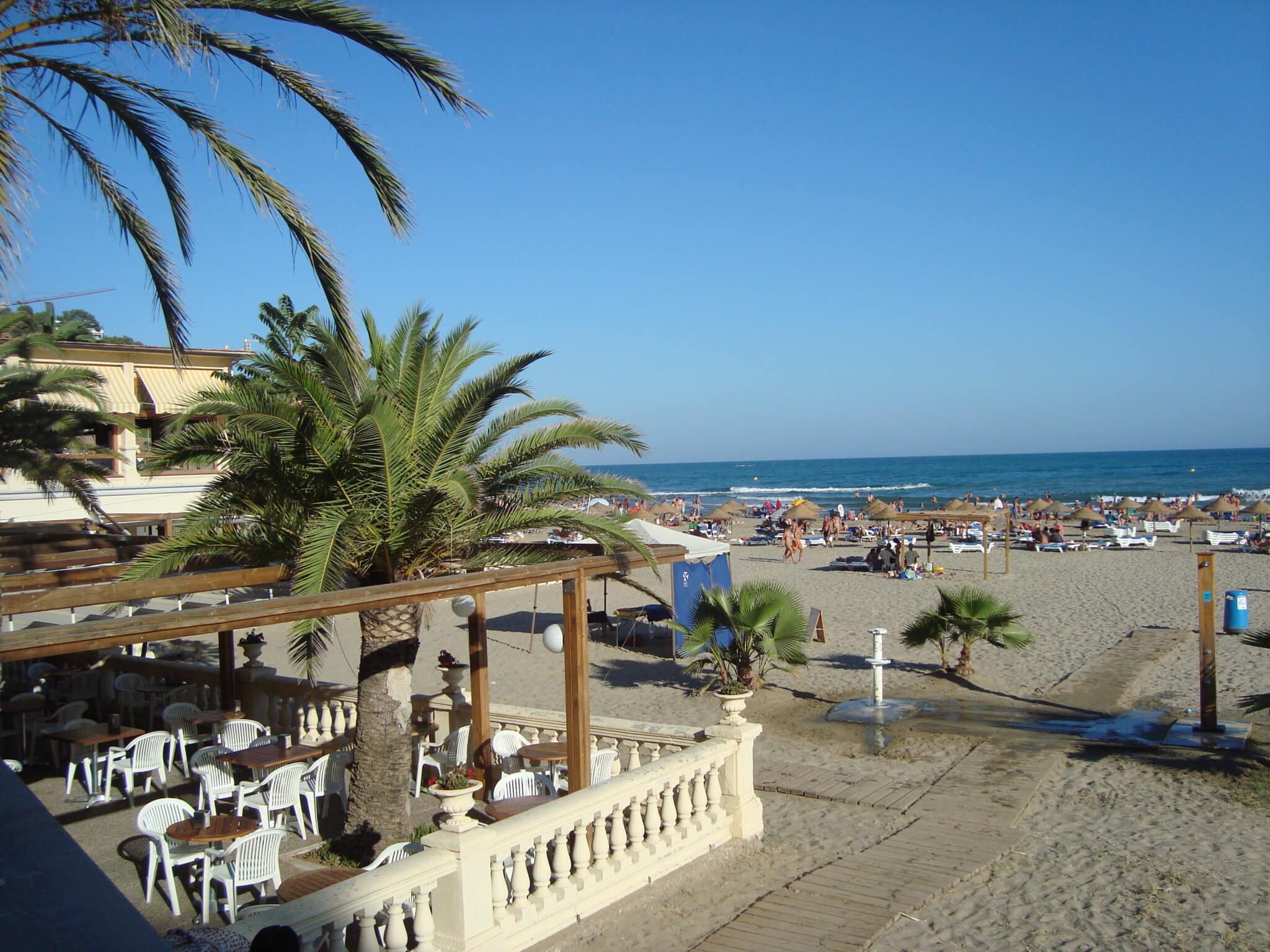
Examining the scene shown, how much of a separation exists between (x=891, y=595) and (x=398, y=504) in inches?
731

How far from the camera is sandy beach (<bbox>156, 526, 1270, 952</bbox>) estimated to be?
6074 mm

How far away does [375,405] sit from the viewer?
6.51 meters

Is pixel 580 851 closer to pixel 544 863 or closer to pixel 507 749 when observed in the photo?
pixel 544 863

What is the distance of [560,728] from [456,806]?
3688mm

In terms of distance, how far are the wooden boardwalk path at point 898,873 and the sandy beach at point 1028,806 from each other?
0.13 metres

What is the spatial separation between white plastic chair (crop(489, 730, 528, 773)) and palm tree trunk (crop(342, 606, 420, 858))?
1.17m

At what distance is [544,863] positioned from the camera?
577cm

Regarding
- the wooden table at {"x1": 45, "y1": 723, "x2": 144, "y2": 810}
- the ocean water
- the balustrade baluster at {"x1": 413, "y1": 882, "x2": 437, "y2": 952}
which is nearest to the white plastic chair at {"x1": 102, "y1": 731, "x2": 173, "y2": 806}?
the wooden table at {"x1": 45, "y1": 723, "x2": 144, "y2": 810}

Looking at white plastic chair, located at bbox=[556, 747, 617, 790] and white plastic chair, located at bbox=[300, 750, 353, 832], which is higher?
white plastic chair, located at bbox=[556, 747, 617, 790]

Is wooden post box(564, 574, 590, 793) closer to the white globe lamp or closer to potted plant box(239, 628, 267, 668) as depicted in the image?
the white globe lamp

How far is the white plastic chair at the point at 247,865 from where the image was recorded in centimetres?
636

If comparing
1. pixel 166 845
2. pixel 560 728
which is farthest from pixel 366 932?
pixel 560 728

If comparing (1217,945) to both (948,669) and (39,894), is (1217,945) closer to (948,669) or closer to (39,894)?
(39,894)

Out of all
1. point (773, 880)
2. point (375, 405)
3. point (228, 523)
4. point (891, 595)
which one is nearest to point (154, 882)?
point (228, 523)
